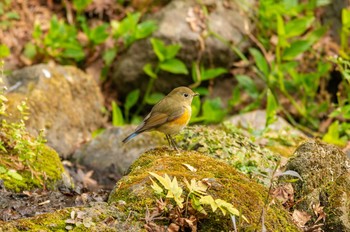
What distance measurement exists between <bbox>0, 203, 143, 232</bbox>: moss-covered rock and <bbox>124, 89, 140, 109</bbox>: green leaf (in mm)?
7267

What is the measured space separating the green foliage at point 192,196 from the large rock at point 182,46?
294 inches

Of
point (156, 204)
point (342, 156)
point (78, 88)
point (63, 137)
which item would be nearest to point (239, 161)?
point (342, 156)

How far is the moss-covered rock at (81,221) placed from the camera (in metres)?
3.92

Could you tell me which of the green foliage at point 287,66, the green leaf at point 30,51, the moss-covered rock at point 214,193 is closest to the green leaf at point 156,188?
the moss-covered rock at point 214,193

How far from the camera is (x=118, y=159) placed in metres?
8.67

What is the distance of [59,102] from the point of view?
9430 millimetres

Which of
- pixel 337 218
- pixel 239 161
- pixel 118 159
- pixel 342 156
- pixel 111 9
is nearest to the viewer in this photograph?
pixel 337 218

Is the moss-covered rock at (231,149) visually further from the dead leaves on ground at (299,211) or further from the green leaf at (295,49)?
the green leaf at (295,49)

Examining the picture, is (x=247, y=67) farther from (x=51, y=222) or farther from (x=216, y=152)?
(x=51, y=222)

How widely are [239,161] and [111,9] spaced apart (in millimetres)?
7606

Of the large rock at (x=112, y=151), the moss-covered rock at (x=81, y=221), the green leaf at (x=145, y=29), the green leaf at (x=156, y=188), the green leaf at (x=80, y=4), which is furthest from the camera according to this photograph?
the green leaf at (x=80, y=4)

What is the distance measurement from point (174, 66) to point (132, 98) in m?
0.90

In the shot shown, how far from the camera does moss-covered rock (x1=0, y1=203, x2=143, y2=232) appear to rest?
392cm

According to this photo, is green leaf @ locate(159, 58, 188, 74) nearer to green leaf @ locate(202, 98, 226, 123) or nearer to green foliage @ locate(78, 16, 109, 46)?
green leaf @ locate(202, 98, 226, 123)
